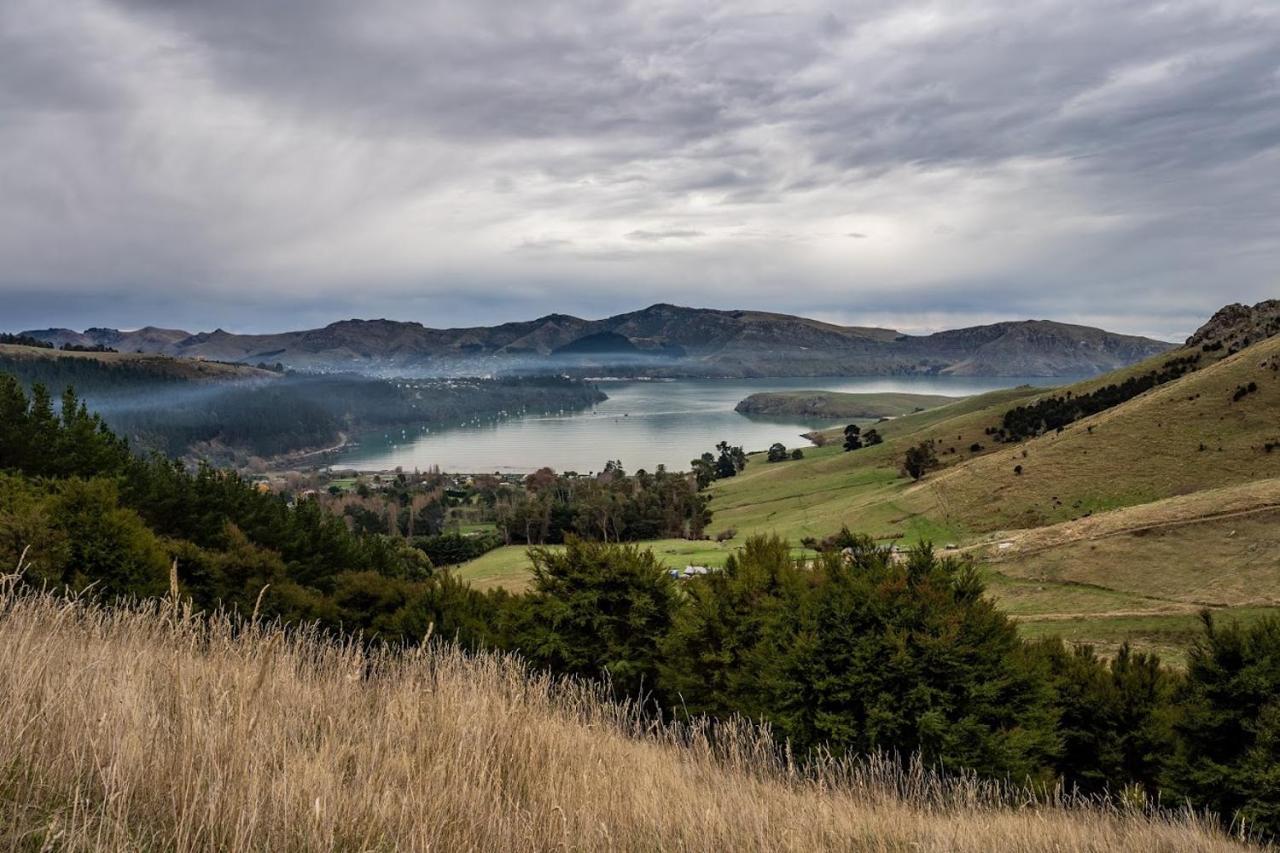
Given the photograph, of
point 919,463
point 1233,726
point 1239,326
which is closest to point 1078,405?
point 919,463

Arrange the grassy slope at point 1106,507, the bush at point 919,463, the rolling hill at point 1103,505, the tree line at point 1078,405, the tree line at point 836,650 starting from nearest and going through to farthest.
Result: the tree line at point 836,650 → the grassy slope at point 1106,507 → the rolling hill at point 1103,505 → the bush at point 919,463 → the tree line at point 1078,405

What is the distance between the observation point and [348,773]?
3984 millimetres

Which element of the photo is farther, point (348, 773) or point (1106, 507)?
point (1106, 507)

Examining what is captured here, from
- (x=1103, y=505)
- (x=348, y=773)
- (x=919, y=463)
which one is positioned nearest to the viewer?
(x=348, y=773)

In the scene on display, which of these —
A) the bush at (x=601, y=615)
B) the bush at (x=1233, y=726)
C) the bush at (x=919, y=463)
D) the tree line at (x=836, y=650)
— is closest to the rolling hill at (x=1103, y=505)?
the bush at (x=919, y=463)

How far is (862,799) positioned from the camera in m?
5.54

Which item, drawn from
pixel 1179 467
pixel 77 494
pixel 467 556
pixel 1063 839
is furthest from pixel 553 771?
pixel 467 556

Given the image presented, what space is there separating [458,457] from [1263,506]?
162071 mm

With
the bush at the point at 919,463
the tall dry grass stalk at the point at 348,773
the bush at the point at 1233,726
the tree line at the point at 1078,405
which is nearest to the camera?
the tall dry grass stalk at the point at 348,773

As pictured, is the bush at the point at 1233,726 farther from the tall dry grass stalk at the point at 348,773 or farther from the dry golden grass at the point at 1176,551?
the dry golden grass at the point at 1176,551

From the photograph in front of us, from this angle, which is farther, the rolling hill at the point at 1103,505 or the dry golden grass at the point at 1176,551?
the rolling hill at the point at 1103,505

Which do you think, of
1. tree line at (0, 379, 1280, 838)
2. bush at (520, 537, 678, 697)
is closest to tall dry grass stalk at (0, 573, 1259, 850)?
tree line at (0, 379, 1280, 838)

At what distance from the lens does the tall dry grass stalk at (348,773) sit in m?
3.19

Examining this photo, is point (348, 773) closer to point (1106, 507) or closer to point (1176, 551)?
point (1176, 551)
